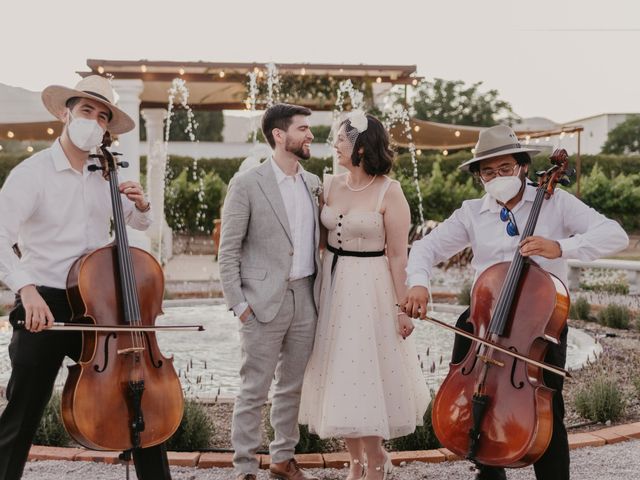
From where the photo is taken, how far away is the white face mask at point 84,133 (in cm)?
287

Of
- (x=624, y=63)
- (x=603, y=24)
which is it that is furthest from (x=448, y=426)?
(x=603, y=24)

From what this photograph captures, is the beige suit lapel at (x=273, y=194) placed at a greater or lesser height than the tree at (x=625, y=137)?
lesser

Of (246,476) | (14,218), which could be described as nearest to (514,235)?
(246,476)

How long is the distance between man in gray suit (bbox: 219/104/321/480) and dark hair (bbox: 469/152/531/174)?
78 centimetres

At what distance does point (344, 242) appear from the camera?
3520 mm

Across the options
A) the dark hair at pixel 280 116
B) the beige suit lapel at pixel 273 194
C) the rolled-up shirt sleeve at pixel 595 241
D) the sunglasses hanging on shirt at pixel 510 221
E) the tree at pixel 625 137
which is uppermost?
the tree at pixel 625 137

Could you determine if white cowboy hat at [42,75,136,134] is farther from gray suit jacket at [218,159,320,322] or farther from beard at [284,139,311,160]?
beard at [284,139,311,160]

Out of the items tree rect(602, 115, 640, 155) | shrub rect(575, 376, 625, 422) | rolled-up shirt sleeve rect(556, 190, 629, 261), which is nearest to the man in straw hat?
rolled-up shirt sleeve rect(556, 190, 629, 261)

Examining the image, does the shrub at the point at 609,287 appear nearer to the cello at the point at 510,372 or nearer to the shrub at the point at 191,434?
the shrub at the point at 191,434

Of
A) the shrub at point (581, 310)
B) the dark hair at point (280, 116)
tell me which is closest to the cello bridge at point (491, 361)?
the dark hair at point (280, 116)

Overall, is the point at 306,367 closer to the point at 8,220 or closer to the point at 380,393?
the point at 380,393

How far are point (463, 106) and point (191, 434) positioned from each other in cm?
4395

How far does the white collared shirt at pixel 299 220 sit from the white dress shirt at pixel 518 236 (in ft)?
1.76

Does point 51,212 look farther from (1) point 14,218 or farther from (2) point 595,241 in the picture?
(2) point 595,241
